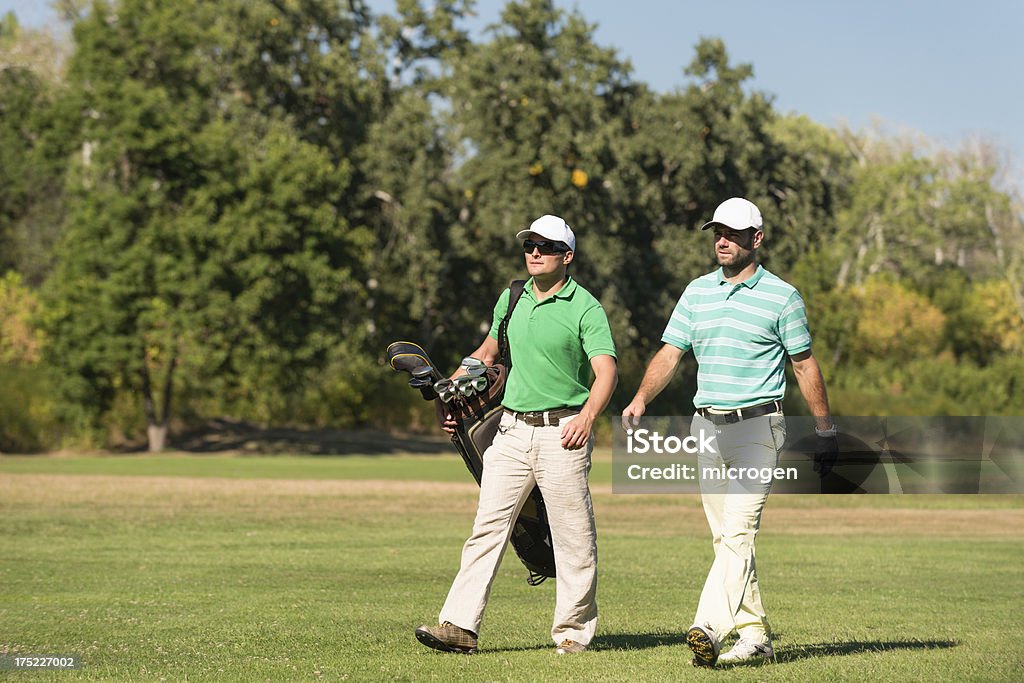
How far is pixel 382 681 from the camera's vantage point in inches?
304

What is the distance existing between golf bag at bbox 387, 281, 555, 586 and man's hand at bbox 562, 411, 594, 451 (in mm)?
596

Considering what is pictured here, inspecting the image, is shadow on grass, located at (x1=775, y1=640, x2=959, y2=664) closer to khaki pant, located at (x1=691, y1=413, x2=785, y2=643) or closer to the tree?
khaki pant, located at (x1=691, y1=413, x2=785, y2=643)

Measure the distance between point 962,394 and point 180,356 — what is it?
3637 cm

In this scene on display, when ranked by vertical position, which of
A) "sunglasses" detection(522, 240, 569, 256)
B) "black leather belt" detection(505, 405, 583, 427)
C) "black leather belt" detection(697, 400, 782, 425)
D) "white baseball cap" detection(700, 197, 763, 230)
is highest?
"white baseball cap" detection(700, 197, 763, 230)

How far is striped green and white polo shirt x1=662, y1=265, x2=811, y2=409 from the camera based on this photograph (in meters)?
8.27

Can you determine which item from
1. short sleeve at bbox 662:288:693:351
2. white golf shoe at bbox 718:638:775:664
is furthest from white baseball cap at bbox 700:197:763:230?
white golf shoe at bbox 718:638:775:664

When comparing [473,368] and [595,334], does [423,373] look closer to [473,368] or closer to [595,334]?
[473,368]

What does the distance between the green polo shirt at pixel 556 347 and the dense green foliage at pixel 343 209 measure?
126ft

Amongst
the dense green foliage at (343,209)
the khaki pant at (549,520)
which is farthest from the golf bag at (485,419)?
the dense green foliage at (343,209)

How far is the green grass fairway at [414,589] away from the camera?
848cm

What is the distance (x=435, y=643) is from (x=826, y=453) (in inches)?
99.5

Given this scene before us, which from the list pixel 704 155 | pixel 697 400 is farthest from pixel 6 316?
pixel 697 400

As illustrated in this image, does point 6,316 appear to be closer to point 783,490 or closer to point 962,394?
point 962,394

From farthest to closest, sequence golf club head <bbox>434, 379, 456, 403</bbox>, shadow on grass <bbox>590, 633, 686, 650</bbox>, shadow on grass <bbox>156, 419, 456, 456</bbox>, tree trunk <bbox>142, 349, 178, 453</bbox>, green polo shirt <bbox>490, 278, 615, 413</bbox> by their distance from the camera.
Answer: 1. shadow on grass <bbox>156, 419, 456, 456</bbox>
2. tree trunk <bbox>142, 349, 178, 453</bbox>
3. shadow on grass <bbox>590, 633, 686, 650</bbox>
4. golf club head <bbox>434, 379, 456, 403</bbox>
5. green polo shirt <bbox>490, 278, 615, 413</bbox>
